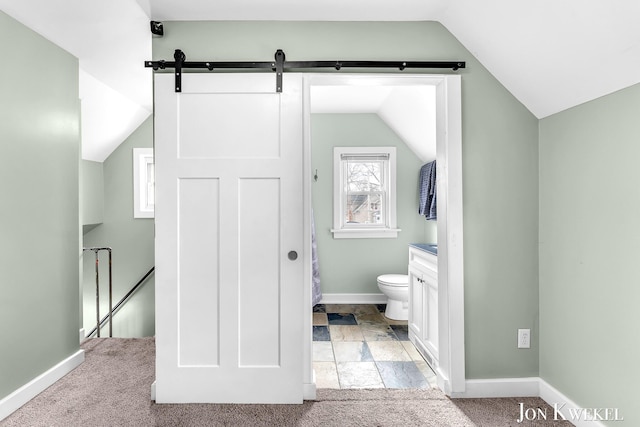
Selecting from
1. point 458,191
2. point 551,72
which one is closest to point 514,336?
point 458,191

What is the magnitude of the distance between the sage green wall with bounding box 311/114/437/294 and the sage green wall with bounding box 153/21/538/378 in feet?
6.73

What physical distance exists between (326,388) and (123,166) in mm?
3336

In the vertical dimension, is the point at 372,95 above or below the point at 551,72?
above

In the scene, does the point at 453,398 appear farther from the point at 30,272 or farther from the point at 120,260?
the point at 120,260

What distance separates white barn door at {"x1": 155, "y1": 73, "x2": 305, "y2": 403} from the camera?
2.10m

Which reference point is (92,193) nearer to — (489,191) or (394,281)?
(394,281)

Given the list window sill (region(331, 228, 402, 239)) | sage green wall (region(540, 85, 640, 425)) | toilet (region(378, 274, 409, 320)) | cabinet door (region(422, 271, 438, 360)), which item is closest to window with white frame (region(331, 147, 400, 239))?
window sill (region(331, 228, 402, 239))

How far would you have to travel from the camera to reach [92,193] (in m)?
3.82

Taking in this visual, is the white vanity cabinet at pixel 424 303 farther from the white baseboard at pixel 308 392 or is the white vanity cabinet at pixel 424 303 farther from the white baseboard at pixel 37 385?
the white baseboard at pixel 37 385

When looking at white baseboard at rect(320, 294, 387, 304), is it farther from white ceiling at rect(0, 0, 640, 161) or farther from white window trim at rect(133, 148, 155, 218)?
white ceiling at rect(0, 0, 640, 161)

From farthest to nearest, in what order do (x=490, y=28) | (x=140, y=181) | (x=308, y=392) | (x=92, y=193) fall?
(x=140, y=181) → (x=92, y=193) → (x=308, y=392) → (x=490, y=28)

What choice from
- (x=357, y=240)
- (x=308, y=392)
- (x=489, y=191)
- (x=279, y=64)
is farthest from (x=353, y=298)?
(x=279, y=64)

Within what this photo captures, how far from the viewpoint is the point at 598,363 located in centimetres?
176

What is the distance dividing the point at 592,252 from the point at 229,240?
1.98 metres
